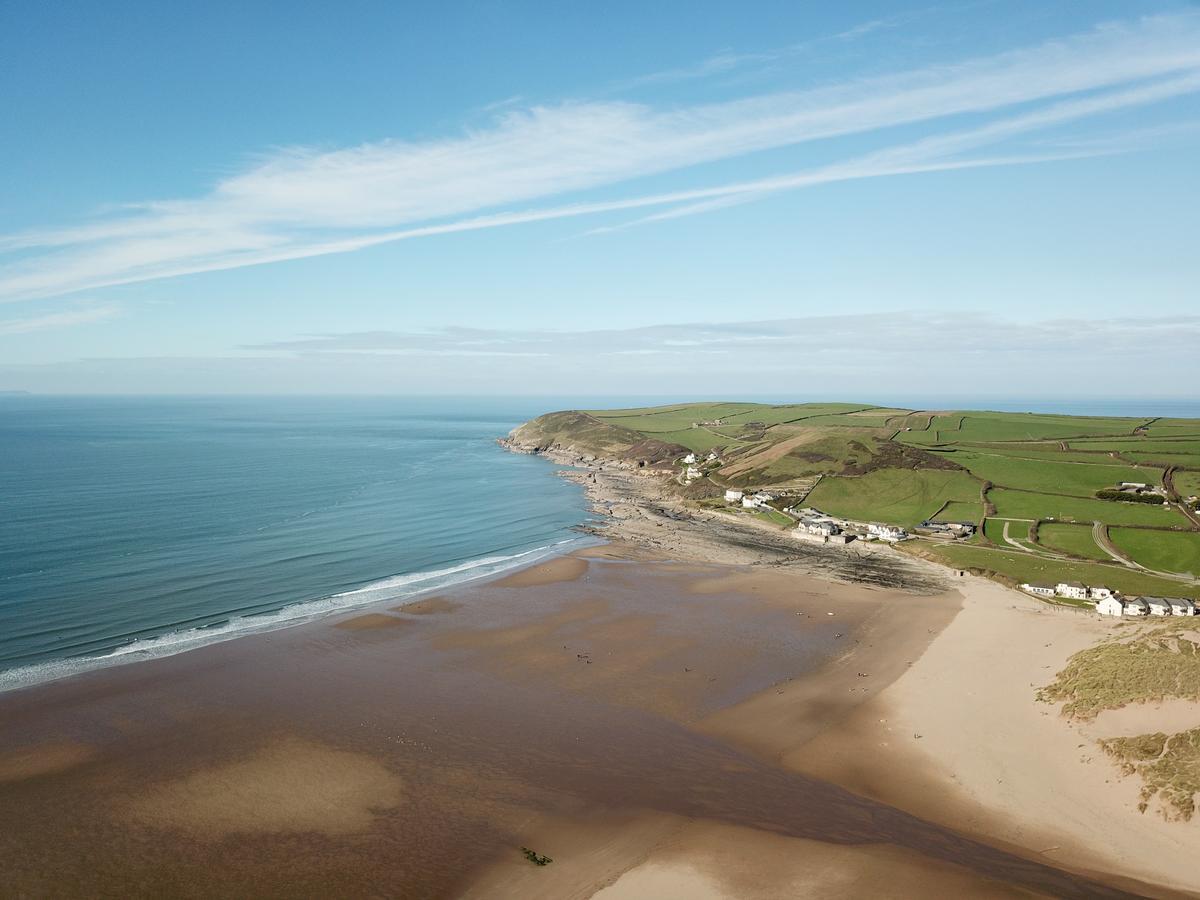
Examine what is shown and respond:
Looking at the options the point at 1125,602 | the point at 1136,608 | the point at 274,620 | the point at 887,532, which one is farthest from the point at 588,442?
the point at 1136,608

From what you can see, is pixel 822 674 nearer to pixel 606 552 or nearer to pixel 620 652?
pixel 620 652

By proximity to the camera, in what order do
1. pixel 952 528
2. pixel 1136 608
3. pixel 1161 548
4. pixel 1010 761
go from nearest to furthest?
pixel 1010 761 → pixel 1136 608 → pixel 1161 548 → pixel 952 528

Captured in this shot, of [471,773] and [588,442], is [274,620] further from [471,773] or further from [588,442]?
[588,442]

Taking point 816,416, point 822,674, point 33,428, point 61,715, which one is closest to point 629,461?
point 816,416

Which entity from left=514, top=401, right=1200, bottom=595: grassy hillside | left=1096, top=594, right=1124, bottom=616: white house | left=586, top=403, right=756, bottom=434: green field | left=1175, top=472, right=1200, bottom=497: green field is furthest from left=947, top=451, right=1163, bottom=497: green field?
left=586, top=403, right=756, bottom=434: green field

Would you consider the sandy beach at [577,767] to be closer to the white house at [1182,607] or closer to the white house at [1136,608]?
the white house at [1136,608]
